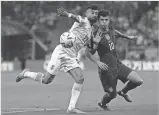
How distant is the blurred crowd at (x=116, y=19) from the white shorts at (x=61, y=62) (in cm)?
1934

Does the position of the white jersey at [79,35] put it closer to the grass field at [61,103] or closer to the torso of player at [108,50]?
the torso of player at [108,50]

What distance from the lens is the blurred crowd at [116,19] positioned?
94.9 feet

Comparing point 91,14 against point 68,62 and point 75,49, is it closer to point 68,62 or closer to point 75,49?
point 75,49

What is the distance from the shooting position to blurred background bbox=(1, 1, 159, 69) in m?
29.4

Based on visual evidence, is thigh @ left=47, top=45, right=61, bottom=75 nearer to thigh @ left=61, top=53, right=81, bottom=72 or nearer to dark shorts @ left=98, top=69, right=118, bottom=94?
thigh @ left=61, top=53, right=81, bottom=72

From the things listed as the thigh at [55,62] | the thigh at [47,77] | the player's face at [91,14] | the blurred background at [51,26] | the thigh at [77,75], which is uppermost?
the player's face at [91,14]

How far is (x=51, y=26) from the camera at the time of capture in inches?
1308

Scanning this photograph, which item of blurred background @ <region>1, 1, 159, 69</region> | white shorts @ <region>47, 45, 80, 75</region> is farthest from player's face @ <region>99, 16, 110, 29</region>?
blurred background @ <region>1, 1, 159, 69</region>

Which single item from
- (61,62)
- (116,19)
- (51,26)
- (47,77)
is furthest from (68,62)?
(51,26)

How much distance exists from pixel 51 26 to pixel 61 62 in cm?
2510

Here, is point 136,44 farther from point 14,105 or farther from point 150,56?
point 14,105

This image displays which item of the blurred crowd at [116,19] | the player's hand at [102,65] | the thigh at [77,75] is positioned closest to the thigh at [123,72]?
the player's hand at [102,65]

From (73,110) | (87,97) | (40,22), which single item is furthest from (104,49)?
(40,22)

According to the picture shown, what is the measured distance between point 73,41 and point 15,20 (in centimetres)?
2626
